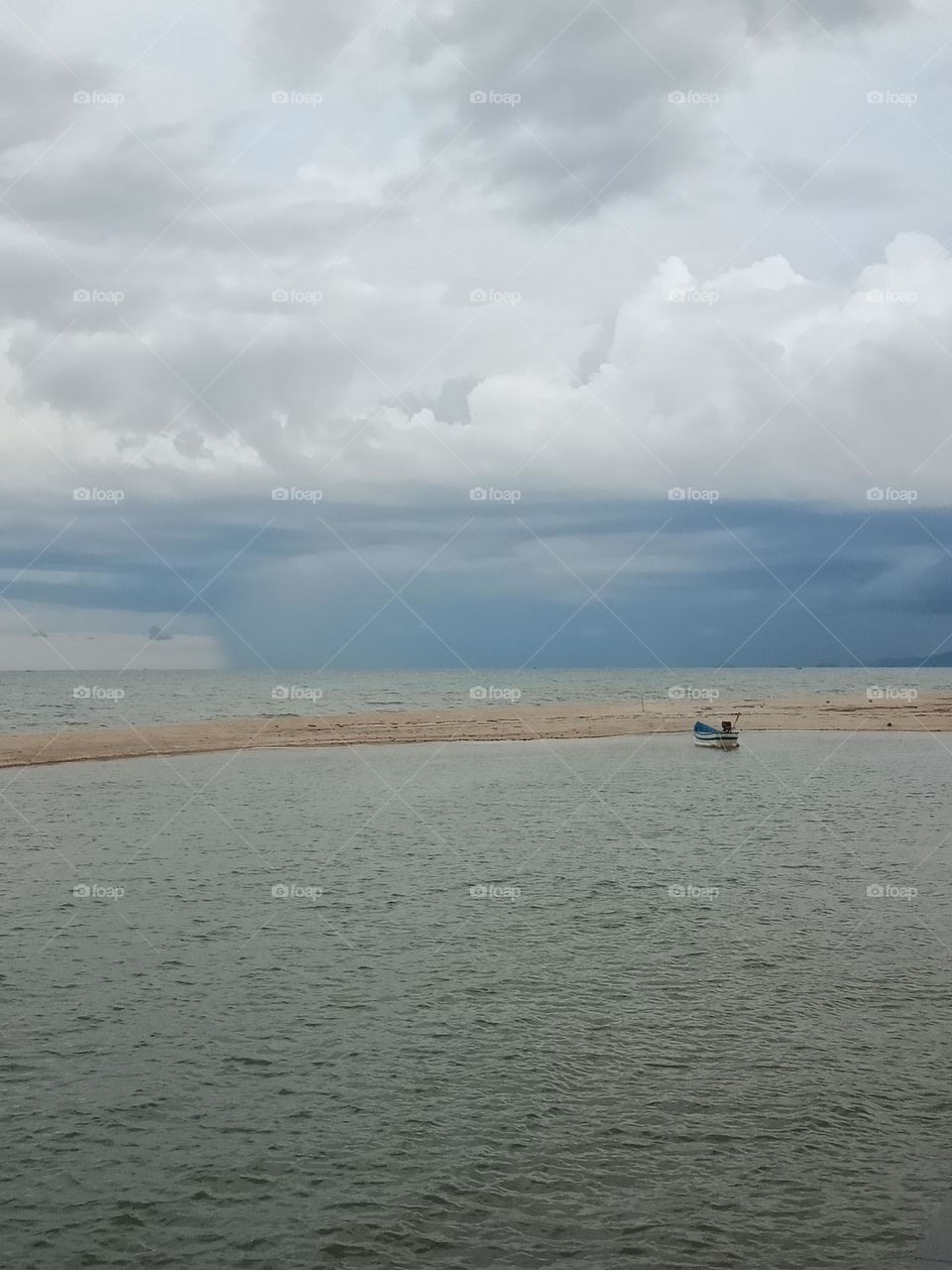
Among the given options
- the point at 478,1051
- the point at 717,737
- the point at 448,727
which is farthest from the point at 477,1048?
the point at 448,727

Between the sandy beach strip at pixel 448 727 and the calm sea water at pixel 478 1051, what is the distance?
32807mm

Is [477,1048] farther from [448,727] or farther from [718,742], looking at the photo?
[448,727]

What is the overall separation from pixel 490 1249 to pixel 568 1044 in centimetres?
520

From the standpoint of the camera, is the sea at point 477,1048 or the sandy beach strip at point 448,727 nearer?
the sea at point 477,1048

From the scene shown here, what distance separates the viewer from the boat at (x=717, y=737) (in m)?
65.3

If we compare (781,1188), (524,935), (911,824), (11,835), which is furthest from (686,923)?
(11,835)

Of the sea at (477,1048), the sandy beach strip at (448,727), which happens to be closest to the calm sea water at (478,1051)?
the sea at (477,1048)

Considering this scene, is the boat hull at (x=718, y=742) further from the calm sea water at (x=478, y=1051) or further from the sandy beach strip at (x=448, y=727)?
the calm sea water at (x=478, y=1051)

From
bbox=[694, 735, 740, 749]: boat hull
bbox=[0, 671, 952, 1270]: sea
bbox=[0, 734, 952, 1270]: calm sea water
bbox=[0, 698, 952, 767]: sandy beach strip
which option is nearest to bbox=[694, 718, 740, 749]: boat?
bbox=[694, 735, 740, 749]: boat hull

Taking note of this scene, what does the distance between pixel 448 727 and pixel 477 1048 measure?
6672 cm

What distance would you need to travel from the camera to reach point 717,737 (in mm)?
66000

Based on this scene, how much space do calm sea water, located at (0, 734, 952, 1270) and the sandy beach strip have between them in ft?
108

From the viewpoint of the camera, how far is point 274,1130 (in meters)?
12.8

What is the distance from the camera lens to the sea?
424 inches
